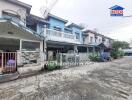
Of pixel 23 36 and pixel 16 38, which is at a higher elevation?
pixel 23 36

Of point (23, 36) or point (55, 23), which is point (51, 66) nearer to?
point (23, 36)

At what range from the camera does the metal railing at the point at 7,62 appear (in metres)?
8.11

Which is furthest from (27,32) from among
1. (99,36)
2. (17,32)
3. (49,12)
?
(99,36)

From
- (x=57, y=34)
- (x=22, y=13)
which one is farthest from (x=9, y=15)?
(x=57, y=34)

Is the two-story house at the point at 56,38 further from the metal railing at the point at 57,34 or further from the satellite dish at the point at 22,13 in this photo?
the satellite dish at the point at 22,13

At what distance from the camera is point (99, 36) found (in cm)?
3369

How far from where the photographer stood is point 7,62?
8398 mm

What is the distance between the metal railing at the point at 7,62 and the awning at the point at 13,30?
6.02 ft

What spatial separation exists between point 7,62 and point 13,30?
8.92 feet

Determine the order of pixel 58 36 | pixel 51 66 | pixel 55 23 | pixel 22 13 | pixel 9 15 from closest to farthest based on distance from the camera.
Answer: pixel 51 66 < pixel 9 15 < pixel 22 13 < pixel 58 36 < pixel 55 23

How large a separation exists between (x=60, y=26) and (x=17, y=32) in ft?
31.4

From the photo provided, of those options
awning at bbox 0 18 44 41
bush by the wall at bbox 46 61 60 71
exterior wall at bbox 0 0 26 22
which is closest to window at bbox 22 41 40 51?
awning at bbox 0 18 44 41

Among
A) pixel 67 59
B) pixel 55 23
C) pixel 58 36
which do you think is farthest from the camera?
pixel 55 23

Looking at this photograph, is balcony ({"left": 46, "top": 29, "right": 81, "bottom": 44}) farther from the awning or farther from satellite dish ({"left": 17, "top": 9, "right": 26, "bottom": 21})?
the awning
